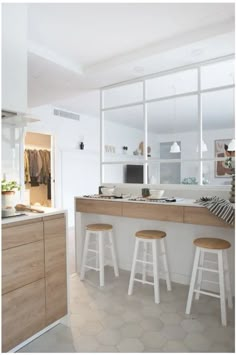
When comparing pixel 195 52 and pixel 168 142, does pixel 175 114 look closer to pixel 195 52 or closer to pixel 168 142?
pixel 168 142

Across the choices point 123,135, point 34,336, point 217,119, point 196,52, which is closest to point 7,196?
point 34,336

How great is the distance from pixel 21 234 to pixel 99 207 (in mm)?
1353

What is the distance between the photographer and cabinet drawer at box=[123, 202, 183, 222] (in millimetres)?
2508

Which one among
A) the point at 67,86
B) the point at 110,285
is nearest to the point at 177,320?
the point at 110,285

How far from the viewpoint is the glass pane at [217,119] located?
16.8 feet

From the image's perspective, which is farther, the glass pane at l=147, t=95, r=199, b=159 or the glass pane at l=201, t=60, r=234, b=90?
the glass pane at l=147, t=95, r=199, b=159

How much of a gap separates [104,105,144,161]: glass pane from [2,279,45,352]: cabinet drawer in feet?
16.3

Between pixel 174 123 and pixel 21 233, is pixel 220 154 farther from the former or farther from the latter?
pixel 21 233

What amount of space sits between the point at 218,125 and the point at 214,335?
6865 millimetres

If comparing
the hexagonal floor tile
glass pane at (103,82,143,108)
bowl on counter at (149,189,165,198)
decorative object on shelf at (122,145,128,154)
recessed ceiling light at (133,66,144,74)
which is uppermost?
glass pane at (103,82,143,108)

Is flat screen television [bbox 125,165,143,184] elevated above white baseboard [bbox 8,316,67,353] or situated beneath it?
elevated above

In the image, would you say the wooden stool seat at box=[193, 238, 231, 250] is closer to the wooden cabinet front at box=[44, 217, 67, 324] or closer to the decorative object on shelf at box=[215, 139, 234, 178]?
the wooden cabinet front at box=[44, 217, 67, 324]

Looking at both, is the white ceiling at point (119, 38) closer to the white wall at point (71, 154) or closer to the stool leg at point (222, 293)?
the white wall at point (71, 154)

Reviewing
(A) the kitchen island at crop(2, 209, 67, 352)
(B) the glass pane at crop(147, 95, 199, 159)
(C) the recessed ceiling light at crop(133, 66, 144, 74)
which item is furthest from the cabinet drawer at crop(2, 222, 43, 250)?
(B) the glass pane at crop(147, 95, 199, 159)
